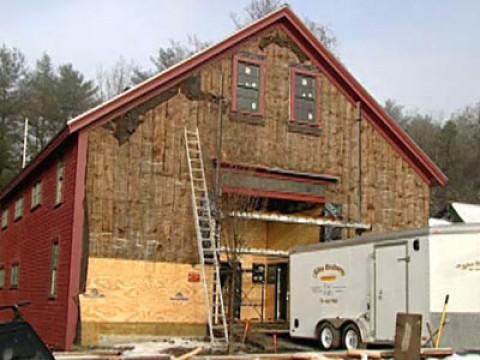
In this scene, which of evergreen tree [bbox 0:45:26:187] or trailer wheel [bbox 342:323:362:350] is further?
evergreen tree [bbox 0:45:26:187]

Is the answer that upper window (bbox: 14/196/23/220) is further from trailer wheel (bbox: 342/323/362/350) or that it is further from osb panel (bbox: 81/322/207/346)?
trailer wheel (bbox: 342/323/362/350)

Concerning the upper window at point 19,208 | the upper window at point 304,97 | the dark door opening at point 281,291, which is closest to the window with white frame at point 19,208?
the upper window at point 19,208

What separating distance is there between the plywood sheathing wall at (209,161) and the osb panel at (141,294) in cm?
27

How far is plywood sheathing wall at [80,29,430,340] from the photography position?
21172 mm

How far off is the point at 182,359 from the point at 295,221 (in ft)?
36.7

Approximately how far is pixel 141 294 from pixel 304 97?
8916 mm

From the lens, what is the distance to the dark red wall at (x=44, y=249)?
69.3 ft

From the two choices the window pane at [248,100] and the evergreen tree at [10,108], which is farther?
the evergreen tree at [10,108]

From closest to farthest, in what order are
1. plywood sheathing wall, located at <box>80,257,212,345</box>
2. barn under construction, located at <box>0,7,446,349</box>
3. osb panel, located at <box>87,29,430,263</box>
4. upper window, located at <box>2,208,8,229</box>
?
plywood sheathing wall, located at <box>80,257,212,345</box>, barn under construction, located at <box>0,7,446,349</box>, osb panel, located at <box>87,29,430,263</box>, upper window, located at <box>2,208,8,229</box>

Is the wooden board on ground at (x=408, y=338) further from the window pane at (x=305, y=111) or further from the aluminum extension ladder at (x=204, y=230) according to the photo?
the window pane at (x=305, y=111)

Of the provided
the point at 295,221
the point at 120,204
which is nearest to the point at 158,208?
the point at 120,204

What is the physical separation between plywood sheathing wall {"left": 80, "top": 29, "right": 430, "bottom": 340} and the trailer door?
6.58 meters

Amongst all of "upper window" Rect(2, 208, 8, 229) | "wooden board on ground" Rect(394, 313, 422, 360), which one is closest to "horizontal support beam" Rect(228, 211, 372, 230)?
"wooden board on ground" Rect(394, 313, 422, 360)

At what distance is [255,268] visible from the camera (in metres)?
27.1
